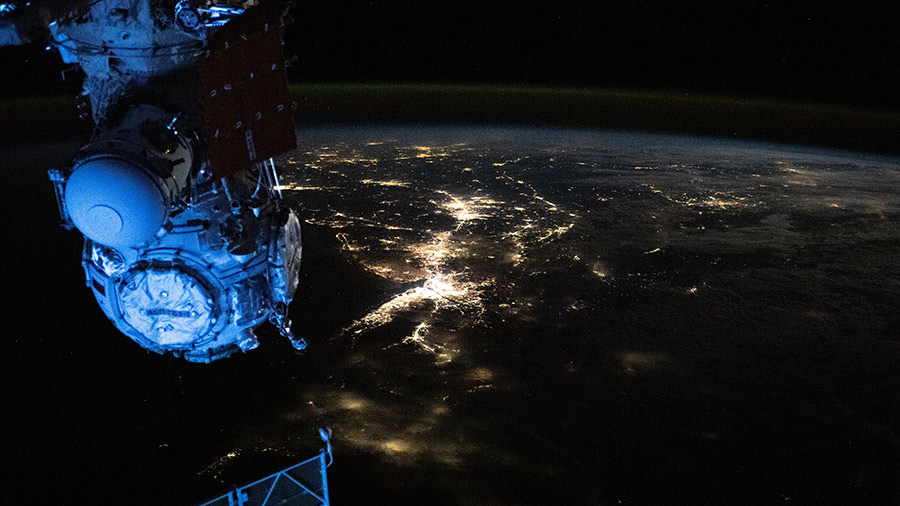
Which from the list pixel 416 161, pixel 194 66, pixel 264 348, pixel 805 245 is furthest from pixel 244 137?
pixel 416 161

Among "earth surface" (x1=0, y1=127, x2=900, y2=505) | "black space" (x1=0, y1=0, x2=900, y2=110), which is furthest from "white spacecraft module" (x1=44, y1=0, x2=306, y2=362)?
"black space" (x1=0, y1=0, x2=900, y2=110)

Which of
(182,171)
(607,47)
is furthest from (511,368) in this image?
(607,47)

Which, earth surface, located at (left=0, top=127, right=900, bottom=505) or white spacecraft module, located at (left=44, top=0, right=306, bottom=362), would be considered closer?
white spacecraft module, located at (left=44, top=0, right=306, bottom=362)

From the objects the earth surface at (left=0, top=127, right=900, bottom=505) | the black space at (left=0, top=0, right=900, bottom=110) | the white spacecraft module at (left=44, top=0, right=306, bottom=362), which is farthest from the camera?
the black space at (left=0, top=0, right=900, bottom=110)

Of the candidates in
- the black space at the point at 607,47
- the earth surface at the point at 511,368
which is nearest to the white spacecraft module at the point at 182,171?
the earth surface at the point at 511,368

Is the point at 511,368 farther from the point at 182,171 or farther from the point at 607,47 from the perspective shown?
the point at 607,47

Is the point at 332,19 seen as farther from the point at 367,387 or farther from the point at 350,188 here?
the point at 367,387

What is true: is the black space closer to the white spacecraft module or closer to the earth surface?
the earth surface
